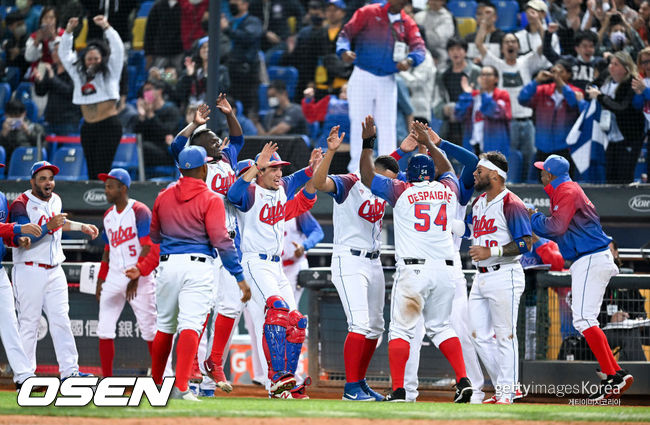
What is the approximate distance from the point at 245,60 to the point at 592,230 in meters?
6.43

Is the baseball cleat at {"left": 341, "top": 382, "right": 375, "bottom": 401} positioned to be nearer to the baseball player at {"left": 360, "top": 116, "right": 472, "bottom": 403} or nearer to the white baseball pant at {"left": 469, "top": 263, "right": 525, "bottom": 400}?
the baseball player at {"left": 360, "top": 116, "right": 472, "bottom": 403}

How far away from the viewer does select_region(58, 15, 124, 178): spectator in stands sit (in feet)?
37.1

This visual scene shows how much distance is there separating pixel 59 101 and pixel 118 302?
16.4 ft

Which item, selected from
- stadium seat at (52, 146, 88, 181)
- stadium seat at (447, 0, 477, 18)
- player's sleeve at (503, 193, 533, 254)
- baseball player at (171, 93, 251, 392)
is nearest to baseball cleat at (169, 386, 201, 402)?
baseball player at (171, 93, 251, 392)

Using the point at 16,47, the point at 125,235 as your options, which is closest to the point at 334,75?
the point at 16,47

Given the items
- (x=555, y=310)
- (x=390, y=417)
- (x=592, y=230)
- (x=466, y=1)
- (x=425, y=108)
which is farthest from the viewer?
(x=466, y=1)

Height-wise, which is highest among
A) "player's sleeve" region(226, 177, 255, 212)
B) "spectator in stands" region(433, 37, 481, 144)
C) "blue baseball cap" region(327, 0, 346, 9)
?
"blue baseball cap" region(327, 0, 346, 9)

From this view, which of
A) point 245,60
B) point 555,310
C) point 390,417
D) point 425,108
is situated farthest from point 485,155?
point 245,60

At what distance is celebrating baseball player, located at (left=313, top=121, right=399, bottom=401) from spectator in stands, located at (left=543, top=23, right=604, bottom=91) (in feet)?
15.2

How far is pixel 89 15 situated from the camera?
12938 millimetres

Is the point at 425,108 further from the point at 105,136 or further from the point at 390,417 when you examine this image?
the point at 390,417

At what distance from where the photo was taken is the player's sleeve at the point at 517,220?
6969 mm

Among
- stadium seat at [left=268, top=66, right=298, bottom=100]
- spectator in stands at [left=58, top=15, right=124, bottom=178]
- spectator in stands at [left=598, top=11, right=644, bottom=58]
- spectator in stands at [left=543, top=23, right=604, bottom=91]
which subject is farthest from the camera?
stadium seat at [left=268, top=66, right=298, bottom=100]

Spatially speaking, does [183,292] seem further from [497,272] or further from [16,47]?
[16,47]
